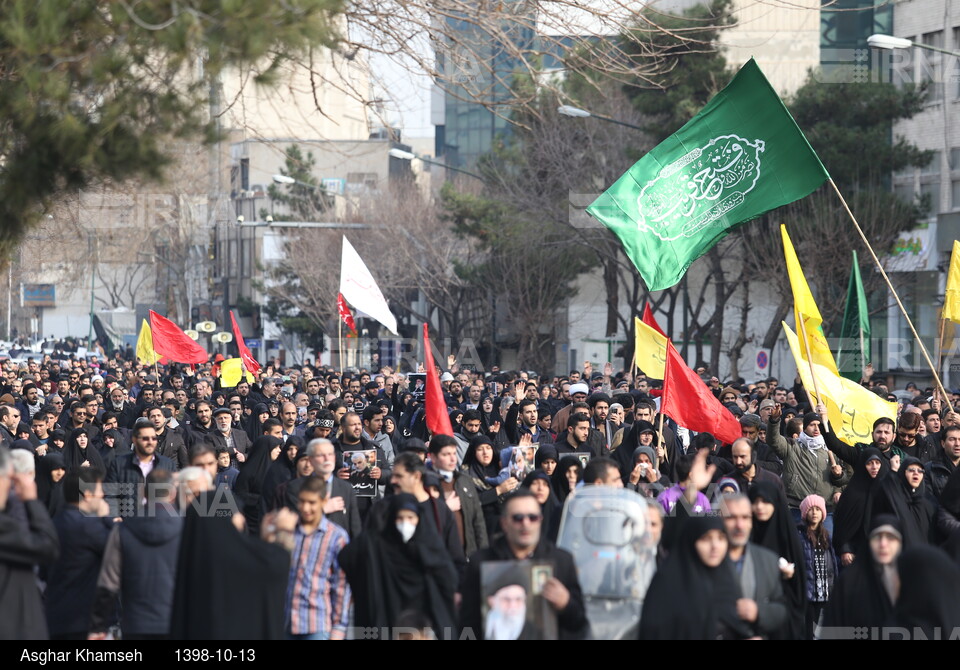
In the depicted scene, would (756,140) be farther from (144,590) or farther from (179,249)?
(179,249)

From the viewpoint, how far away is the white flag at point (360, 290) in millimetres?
25062

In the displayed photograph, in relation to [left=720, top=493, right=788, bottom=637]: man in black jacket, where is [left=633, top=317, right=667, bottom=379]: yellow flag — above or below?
above

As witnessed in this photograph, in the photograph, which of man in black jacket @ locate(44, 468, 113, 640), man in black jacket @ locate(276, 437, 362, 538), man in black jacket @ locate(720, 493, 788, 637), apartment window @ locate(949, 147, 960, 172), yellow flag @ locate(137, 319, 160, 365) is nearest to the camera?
man in black jacket @ locate(720, 493, 788, 637)

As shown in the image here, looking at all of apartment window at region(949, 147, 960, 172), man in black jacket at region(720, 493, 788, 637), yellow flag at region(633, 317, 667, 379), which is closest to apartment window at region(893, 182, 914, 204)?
apartment window at region(949, 147, 960, 172)

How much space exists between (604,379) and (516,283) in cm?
2072

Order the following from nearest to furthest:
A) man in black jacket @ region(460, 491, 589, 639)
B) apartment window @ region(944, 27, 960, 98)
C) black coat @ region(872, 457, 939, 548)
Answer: man in black jacket @ region(460, 491, 589, 639) → black coat @ region(872, 457, 939, 548) → apartment window @ region(944, 27, 960, 98)

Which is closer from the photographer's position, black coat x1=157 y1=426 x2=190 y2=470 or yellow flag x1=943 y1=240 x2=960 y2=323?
black coat x1=157 y1=426 x2=190 y2=470

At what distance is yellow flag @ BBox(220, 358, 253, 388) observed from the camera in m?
27.1

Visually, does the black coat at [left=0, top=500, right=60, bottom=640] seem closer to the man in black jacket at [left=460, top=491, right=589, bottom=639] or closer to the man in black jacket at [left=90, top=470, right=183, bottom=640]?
the man in black jacket at [left=90, top=470, right=183, bottom=640]

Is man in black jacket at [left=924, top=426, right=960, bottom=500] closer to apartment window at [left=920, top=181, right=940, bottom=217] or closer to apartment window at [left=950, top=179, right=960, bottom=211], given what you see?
apartment window at [left=920, top=181, right=940, bottom=217]

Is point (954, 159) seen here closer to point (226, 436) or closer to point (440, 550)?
point (226, 436)

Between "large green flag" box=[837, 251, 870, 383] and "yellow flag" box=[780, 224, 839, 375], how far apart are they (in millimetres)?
1435

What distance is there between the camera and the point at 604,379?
28359mm

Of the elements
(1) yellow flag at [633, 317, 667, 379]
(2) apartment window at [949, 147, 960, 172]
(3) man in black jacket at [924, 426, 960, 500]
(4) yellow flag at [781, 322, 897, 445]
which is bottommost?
(3) man in black jacket at [924, 426, 960, 500]
